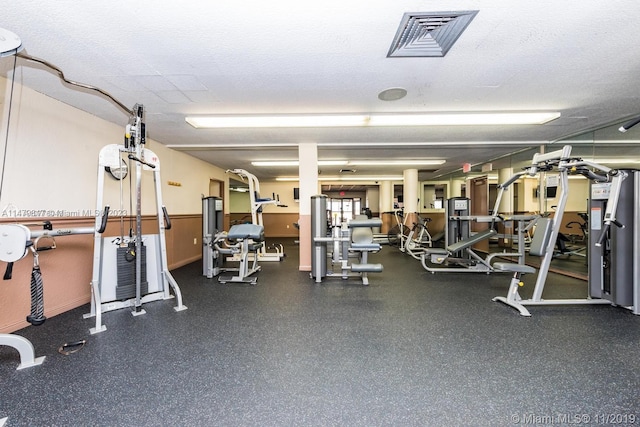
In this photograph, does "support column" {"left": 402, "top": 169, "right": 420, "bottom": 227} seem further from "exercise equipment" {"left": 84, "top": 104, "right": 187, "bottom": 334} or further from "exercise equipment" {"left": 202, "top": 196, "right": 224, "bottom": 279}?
"exercise equipment" {"left": 84, "top": 104, "right": 187, "bottom": 334}

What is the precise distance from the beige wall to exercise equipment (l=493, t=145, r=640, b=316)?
195 inches

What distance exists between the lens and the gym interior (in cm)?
162

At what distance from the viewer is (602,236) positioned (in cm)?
279

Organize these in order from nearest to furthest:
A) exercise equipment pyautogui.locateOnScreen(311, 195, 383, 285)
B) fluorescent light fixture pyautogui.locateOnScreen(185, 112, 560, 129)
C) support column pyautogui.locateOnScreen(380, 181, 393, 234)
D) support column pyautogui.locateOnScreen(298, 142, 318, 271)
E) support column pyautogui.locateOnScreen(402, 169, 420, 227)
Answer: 1. fluorescent light fixture pyautogui.locateOnScreen(185, 112, 560, 129)
2. exercise equipment pyautogui.locateOnScreen(311, 195, 383, 285)
3. support column pyautogui.locateOnScreen(298, 142, 318, 271)
4. support column pyautogui.locateOnScreen(402, 169, 420, 227)
5. support column pyautogui.locateOnScreen(380, 181, 393, 234)

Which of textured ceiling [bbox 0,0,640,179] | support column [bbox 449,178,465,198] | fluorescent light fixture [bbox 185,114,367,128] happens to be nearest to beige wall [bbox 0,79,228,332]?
textured ceiling [bbox 0,0,640,179]

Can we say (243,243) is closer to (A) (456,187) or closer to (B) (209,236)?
(B) (209,236)

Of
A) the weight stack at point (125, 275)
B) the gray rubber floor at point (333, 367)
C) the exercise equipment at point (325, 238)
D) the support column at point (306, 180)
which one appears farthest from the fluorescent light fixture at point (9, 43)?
the support column at point (306, 180)

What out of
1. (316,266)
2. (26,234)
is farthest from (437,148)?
(26,234)

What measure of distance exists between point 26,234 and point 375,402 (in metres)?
2.72

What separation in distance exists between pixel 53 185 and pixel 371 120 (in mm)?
3925

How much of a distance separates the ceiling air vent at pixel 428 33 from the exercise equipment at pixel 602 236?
1.88m

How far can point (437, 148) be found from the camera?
17.7 ft

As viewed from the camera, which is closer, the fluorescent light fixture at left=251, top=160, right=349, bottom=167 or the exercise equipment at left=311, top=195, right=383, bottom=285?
the exercise equipment at left=311, top=195, right=383, bottom=285

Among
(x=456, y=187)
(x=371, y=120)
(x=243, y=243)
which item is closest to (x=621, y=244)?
(x=371, y=120)
